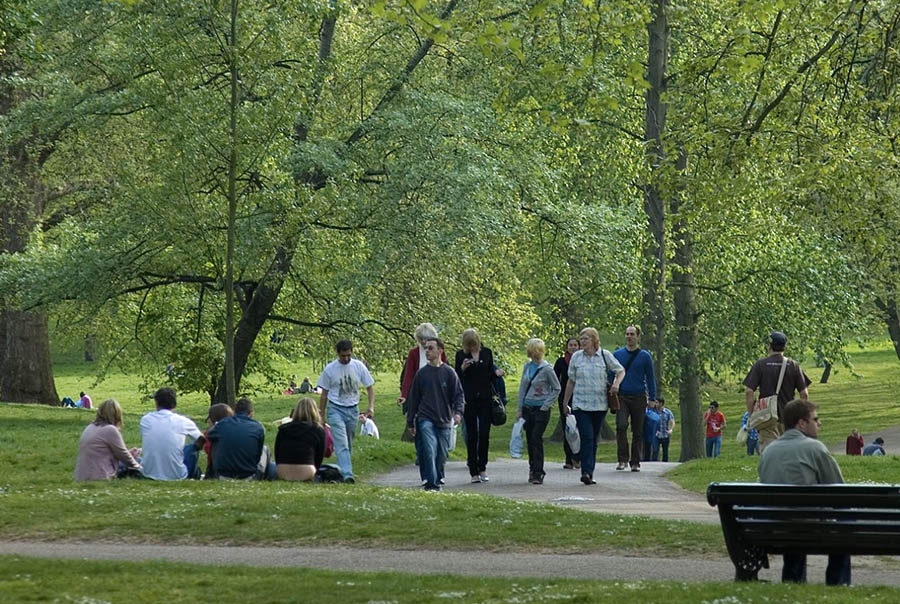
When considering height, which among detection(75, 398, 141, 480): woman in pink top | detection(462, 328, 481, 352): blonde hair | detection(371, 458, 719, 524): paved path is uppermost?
detection(462, 328, 481, 352): blonde hair

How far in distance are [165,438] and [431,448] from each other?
310 centimetres

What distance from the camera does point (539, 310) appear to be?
4012cm

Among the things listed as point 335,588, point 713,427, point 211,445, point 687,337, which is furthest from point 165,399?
point 713,427

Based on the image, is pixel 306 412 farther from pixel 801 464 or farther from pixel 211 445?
pixel 801 464

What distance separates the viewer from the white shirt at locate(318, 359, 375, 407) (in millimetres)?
18031

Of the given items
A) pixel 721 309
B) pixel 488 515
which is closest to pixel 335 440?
pixel 488 515

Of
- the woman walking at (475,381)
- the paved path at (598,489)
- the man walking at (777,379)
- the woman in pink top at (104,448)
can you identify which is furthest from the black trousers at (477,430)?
the woman in pink top at (104,448)

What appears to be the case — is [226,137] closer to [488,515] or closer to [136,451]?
[136,451]

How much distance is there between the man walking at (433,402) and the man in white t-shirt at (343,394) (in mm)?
722

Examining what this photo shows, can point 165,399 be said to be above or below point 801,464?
above

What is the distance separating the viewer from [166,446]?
17047 mm

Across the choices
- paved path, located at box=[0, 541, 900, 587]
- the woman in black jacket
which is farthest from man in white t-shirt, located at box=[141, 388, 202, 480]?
paved path, located at box=[0, 541, 900, 587]

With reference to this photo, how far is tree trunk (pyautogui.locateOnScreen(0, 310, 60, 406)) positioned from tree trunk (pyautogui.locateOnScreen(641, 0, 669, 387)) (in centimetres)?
1535

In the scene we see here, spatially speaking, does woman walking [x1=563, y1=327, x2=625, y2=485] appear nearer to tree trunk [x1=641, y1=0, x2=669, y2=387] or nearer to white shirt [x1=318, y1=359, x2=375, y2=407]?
white shirt [x1=318, y1=359, x2=375, y2=407]
